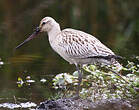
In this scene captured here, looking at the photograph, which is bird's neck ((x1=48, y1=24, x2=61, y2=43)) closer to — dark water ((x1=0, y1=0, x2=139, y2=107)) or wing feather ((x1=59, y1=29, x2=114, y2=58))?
wing feather ((x1=59, y1=29, x2=114, y2=58))

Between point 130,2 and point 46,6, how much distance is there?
3.32 meters

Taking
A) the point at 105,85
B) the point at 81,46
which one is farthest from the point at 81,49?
the point at 105,85

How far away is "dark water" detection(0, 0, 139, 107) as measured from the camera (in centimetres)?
854

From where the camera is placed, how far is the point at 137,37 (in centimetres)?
1293

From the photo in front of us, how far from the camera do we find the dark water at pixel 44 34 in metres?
8.54

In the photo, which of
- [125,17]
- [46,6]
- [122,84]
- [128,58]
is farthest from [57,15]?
[122,84]

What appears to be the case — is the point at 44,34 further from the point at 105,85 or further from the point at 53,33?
the point at 105,85

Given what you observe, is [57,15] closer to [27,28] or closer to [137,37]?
[27,28]

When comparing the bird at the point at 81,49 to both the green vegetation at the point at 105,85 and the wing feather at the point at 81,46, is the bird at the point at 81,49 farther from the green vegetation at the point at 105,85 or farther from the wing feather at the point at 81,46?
the green vegetation at the point at 105,85

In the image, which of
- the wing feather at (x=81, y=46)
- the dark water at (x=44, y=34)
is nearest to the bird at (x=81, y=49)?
the wing feather at (x=81, y=46)

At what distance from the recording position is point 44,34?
14188 mm

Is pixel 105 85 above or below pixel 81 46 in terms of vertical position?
below

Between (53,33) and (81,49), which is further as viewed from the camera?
(53,33)

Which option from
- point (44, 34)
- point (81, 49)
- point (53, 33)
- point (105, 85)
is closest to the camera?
point (81, 49)
